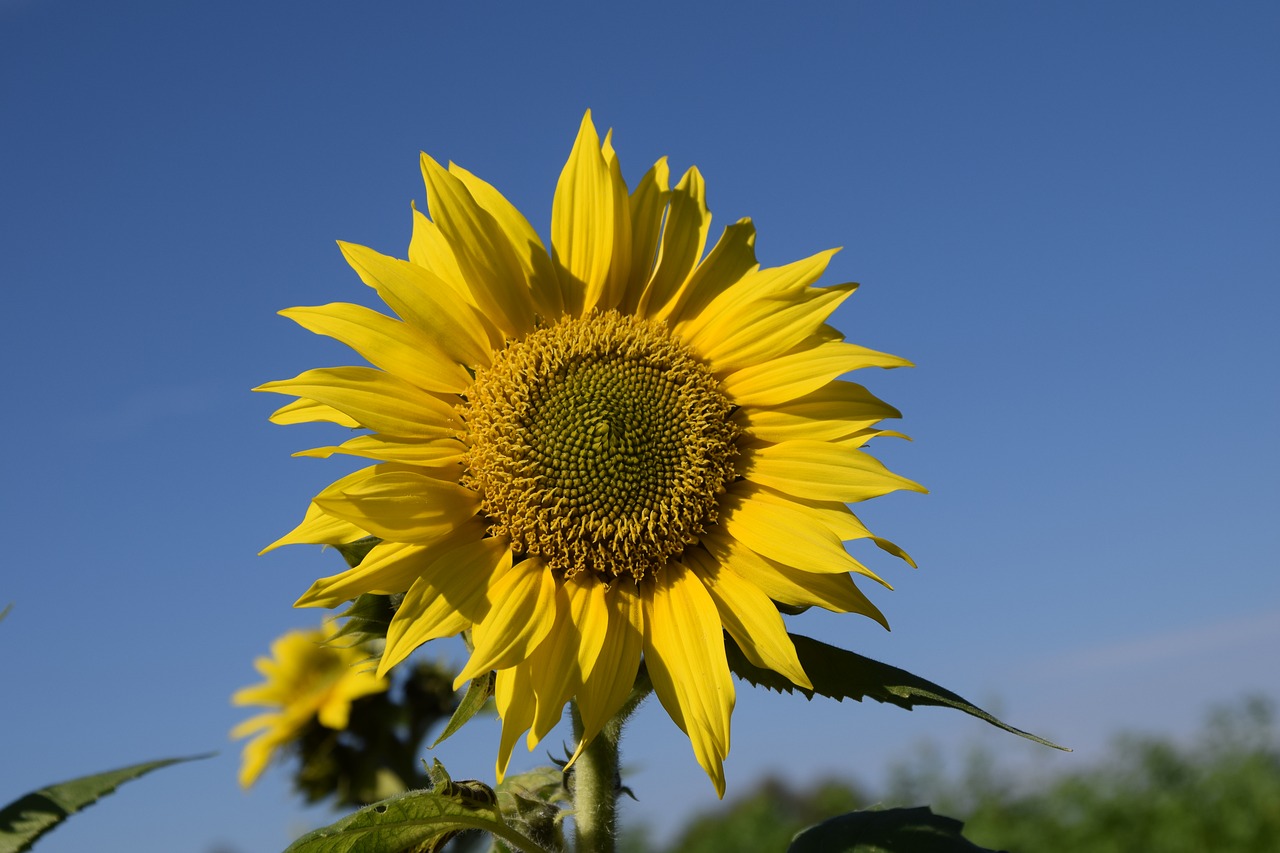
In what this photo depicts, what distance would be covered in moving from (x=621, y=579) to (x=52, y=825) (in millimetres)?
1414

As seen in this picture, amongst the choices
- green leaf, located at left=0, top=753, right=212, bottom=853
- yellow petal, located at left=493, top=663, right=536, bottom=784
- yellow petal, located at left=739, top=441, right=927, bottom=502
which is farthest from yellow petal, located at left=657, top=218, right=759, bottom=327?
green leaf, located at left=0, top=753, right=212, bottom=853

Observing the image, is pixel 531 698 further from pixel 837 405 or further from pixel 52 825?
pixel 52 825

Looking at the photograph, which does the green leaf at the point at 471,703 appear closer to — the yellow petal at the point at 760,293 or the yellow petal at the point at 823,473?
the yellow petal at the point at 823,473

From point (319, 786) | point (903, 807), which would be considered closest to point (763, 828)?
point (319, 786)

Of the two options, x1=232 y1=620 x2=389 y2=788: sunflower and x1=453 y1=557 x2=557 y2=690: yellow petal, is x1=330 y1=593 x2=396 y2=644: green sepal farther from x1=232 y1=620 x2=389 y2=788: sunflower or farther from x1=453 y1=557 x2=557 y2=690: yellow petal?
x1=232 y1=620 x2=389 y2=788: sunflower

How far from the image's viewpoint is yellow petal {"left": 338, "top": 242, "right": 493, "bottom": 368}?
8.61 feet

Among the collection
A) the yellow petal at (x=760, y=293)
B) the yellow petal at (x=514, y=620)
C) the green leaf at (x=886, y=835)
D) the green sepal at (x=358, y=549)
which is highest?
the yellow petal at (x=760, y=293)

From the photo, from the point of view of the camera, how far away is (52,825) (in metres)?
2.67

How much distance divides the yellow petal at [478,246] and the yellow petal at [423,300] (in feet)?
0.20

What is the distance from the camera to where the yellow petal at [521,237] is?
279cm

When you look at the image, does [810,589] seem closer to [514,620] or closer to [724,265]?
[514,620]

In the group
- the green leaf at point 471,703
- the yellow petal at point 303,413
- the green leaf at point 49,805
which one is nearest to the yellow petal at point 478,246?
the yellow petal at point 303,413

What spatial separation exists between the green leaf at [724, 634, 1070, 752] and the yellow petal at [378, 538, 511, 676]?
1.88 feet

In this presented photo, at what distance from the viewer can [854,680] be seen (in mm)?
2449
